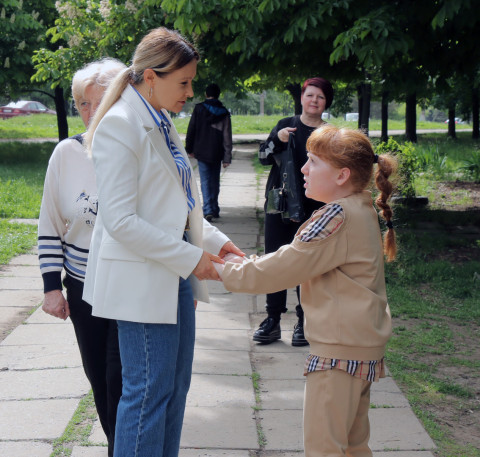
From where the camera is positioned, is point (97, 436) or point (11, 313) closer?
point (97, 436)

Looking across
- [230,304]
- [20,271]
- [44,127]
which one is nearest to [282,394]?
[230,304]

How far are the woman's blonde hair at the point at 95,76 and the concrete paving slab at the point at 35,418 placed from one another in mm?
1676

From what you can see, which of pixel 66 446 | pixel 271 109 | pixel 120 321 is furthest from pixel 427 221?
pixel 271 109

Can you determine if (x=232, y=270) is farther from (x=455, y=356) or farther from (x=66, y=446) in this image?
(x=455, y=356)

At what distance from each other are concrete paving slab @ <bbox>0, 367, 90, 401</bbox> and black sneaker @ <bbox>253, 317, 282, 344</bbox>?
1254mm

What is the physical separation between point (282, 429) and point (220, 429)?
31cm

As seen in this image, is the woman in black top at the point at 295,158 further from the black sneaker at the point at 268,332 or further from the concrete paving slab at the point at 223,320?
the concrete paving slab at the point at 223,320

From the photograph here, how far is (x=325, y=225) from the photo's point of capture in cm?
258

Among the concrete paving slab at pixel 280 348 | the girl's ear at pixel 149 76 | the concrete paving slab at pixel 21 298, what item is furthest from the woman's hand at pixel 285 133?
the concrete paving slab at pixel 21 298

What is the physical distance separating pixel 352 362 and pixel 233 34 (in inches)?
287

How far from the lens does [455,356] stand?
5.20 meters

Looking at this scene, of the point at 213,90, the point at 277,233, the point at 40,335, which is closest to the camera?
the point at 277,233

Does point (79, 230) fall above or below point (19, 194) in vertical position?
above

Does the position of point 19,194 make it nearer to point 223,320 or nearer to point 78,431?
point 223,320
